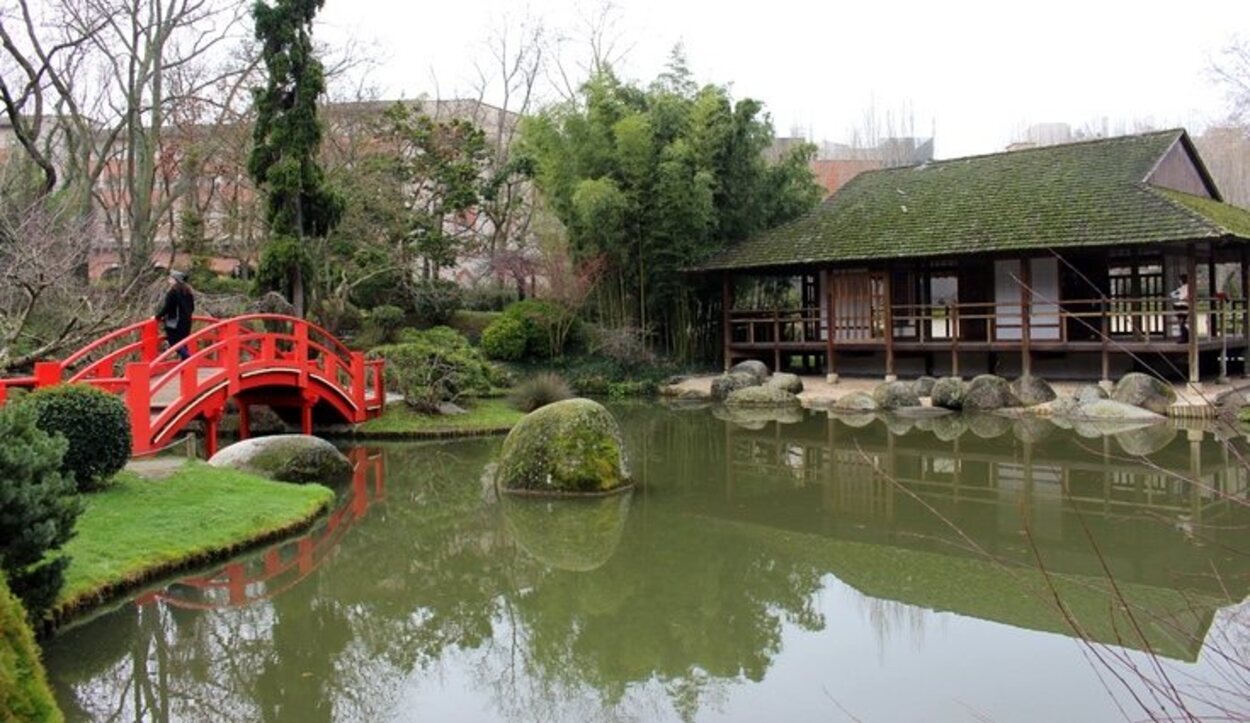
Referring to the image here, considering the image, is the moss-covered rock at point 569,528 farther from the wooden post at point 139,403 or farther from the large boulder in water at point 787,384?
the large boulder in water at point 787,384

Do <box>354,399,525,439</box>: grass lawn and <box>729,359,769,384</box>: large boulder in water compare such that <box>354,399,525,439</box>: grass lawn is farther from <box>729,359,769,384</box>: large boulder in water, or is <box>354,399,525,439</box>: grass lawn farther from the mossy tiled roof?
the mossy tiled roof

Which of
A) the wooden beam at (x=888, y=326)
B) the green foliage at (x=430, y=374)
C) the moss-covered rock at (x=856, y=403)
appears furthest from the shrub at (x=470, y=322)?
the moss-covered rock at (x=856, y=403)

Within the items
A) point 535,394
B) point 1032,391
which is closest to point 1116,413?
point 1032,391

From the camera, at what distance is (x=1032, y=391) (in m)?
17.9

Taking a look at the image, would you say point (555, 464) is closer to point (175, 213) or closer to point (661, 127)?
point (661, 127)

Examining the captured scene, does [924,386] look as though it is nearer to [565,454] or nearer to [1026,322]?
[1026,322]

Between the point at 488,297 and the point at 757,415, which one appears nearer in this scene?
the point at 757,415

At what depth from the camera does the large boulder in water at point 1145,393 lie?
53.7ft

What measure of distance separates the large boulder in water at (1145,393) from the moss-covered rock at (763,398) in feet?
18.6

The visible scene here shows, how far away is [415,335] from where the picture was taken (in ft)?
68.0

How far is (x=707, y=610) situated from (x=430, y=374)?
10.5 meters

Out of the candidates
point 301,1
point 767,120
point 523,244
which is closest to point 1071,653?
point 301,1

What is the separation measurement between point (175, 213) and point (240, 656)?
77.3 feet

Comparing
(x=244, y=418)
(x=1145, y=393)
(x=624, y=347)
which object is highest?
(x=624, y=347)
